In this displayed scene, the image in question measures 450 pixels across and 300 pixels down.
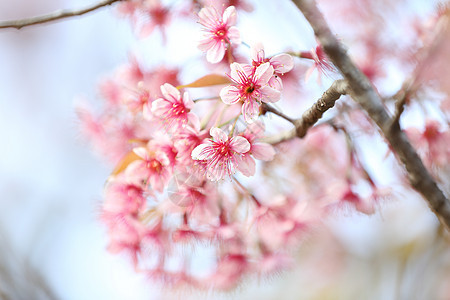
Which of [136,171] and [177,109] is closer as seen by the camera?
[177,109]

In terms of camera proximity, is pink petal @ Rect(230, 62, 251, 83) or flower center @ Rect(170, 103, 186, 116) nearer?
pink petal @ Rect(230, 62, 251, 83)

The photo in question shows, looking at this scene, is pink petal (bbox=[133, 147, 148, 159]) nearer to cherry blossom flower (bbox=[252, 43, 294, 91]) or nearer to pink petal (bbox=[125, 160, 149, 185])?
pink petal (bbox=[125, 160, 149, 185])

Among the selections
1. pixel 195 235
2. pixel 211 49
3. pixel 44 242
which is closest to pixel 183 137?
pixel 211 49

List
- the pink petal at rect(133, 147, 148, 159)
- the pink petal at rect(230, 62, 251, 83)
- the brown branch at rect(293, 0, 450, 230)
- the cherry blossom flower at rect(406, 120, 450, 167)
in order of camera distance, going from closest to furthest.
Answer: the brown branch at rect(293, 0, 450, 230) → the pink petal at rect(230, 62, 251, 83) → the pink petal at rect(133, 147, 148, 159) → the cherry blossom flower at rect(406, 120, 450, 167)

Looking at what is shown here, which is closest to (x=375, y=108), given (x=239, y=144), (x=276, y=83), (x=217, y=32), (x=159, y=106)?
(x=276, y=83)

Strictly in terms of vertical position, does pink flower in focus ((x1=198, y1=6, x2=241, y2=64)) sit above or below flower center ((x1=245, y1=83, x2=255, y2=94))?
above

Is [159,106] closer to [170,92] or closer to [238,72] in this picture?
[170,92]

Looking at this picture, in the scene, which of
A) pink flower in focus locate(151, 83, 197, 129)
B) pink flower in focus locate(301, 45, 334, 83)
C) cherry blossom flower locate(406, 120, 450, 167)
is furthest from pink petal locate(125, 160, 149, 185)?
cherry blossom flower locate(406, 120, 450, 167)
